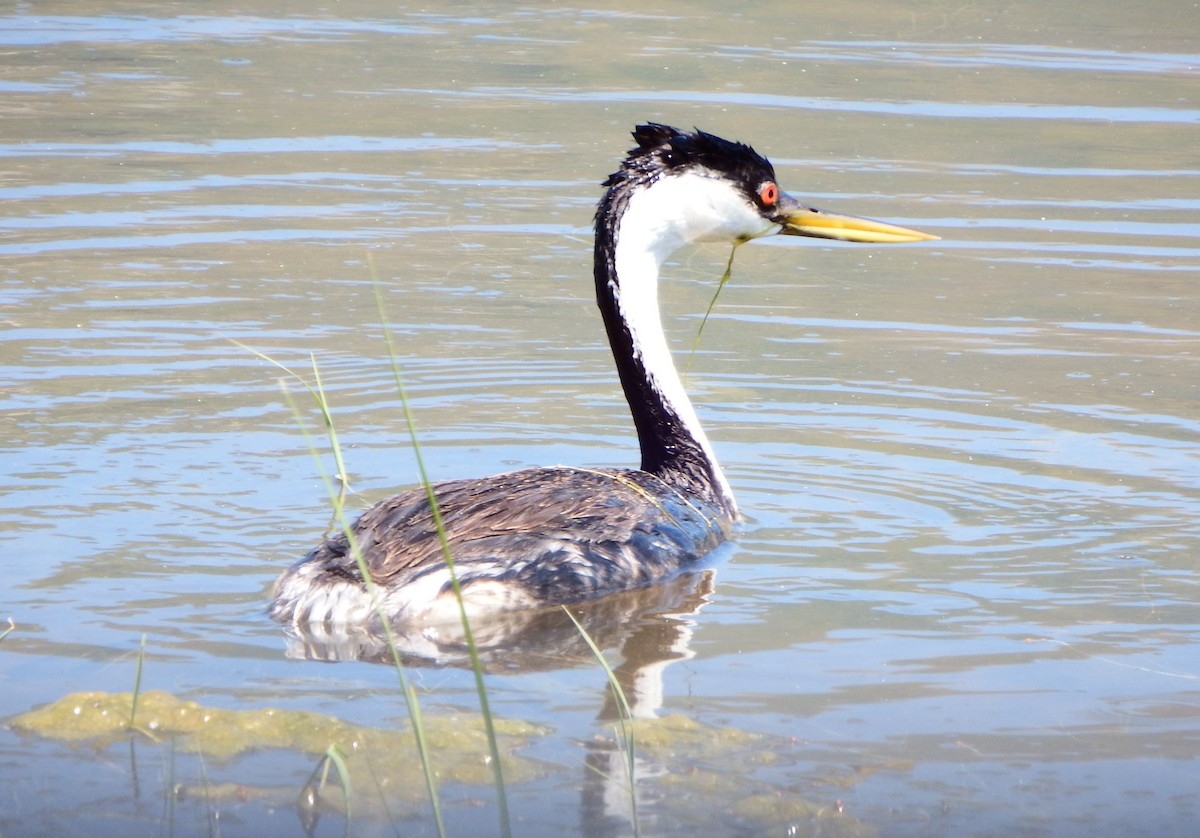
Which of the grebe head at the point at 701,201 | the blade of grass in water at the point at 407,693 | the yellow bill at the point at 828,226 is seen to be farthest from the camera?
the yellow bill at the point at 828,226

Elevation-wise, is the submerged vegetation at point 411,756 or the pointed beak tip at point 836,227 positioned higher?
the pointed beak tip at point 836,227

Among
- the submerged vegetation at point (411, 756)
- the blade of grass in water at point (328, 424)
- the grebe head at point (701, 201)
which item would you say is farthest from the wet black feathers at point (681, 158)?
the submerged vegetation at point (411, 756)

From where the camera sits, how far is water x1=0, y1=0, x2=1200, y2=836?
14.0ft

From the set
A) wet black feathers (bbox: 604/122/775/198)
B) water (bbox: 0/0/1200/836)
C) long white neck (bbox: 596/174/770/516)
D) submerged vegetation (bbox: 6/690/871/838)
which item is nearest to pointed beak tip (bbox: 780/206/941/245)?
long white neck (bbox: 596/174/770/516)

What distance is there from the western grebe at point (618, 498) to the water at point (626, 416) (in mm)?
168

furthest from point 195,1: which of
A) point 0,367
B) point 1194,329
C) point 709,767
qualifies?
point 709,767

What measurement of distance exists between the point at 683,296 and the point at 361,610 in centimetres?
459

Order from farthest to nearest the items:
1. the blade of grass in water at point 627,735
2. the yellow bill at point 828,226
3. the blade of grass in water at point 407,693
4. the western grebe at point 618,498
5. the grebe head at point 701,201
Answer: the yellow bill at point 828,226, the grebe head at point 701,201, the western grebe at point 618,498, the blade of grass in water at point 627,735, the blade of grass in water at point 407,693

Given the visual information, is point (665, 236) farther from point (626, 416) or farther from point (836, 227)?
point (626, 416)

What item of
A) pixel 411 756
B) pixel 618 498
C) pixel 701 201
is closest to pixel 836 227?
pixel 701 201

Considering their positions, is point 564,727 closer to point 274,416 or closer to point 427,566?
point 427,566

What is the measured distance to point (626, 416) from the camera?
7.39 metres

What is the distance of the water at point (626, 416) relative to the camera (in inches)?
168

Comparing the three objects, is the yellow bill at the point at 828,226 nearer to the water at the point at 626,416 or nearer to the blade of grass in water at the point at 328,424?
the water at the point at 626,416
